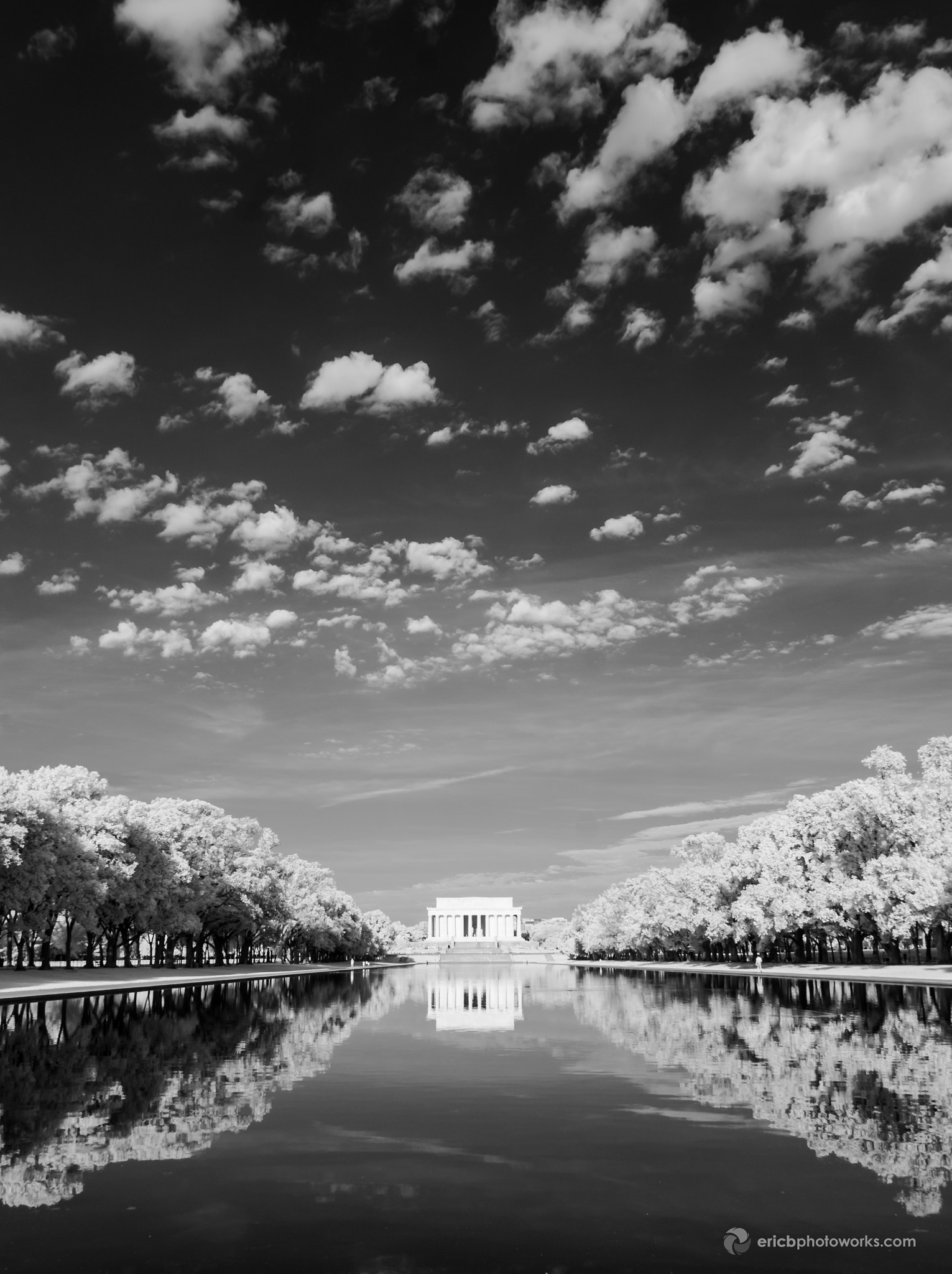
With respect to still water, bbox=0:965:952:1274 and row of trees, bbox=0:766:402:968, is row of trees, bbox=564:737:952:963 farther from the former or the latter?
row of trees, bbox=0:766:402:968

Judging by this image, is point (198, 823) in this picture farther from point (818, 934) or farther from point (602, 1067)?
point (602, 1067)

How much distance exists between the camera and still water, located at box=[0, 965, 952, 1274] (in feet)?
35.6

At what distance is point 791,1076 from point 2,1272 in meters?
18.7

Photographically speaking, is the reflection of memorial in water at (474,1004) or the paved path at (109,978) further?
the paved path at (109,978)

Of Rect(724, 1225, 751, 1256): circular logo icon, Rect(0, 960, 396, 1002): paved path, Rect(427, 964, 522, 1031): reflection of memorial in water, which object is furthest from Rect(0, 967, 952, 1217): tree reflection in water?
Rect(724, 1225, 751, 1256): circular logo icon

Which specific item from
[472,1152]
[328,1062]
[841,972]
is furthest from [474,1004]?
[472,1152]

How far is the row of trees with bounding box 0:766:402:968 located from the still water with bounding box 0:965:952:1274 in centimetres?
3651

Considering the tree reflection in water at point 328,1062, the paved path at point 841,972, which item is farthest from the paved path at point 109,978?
the paved path at point 841,972

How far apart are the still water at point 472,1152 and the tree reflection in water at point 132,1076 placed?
10cm

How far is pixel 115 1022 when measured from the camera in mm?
39500

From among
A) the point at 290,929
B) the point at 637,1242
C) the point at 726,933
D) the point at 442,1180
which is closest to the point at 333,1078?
the point at 442,1180

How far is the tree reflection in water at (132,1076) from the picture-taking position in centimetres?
1485

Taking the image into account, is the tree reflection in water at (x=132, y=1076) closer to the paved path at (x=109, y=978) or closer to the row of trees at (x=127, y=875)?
the paved path at (x=109, y=978)

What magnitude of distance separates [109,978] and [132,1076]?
58345 mm
